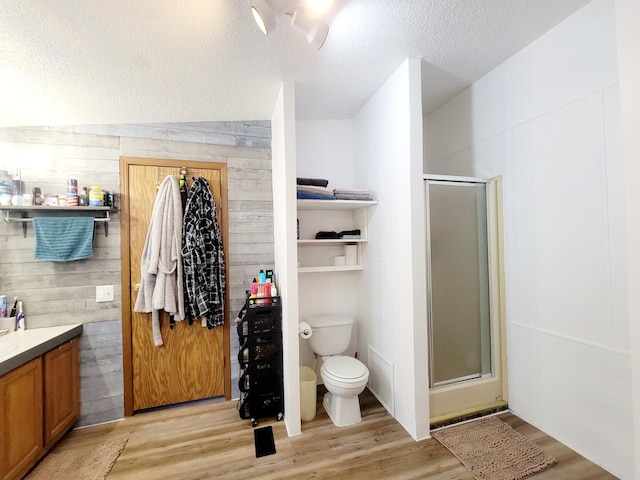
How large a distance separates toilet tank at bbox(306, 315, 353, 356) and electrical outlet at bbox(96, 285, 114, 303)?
63.3 inches

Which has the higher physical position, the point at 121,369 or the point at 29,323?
the point at 29,323

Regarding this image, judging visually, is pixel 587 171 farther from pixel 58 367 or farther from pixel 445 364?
pixel 58 367

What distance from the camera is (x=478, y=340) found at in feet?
7.43

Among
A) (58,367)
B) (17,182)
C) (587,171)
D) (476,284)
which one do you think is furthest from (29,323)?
(587,171)

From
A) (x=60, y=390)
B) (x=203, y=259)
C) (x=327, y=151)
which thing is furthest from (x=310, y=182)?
(x=60, y=390)

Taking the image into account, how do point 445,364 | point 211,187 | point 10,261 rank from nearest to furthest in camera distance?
point 10,261, point 445,364, point 211,187

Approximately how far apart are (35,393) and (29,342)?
0.32 meters

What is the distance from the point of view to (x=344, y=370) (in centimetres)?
210

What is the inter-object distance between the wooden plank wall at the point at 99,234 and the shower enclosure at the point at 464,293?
1.54m

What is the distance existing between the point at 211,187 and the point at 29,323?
65.1 inches

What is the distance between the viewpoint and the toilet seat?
6.58 ft

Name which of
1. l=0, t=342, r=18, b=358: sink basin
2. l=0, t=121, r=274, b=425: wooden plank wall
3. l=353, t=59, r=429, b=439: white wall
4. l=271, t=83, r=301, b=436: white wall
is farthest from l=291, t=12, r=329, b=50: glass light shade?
A: l=0, t=342, r=18, b=358: sink basin

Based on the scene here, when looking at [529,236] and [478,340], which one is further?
[478,340]

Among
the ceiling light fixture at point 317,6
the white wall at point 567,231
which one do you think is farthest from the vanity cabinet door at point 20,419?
the white wall at point 567,231
